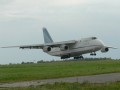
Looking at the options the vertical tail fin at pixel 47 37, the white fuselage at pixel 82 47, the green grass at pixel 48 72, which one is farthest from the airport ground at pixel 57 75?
the vertical tail fin at pixel 47 37

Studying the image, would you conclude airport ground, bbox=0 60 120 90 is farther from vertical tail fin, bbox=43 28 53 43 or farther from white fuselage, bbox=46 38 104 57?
vertical tail fin, bbox=43 28 53 43

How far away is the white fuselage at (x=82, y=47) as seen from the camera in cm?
8588

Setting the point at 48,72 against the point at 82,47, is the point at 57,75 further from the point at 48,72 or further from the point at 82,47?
the point at 82,47

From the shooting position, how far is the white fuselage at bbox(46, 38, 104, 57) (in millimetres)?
85875

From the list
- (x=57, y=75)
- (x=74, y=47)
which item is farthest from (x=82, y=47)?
(x=57, y=75)

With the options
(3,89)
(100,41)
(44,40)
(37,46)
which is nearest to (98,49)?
(100,41)

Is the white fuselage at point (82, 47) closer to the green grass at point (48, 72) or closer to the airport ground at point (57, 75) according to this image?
the green grass at point (48, 72)

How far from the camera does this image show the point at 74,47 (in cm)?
9075

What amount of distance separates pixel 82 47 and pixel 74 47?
10.3ft

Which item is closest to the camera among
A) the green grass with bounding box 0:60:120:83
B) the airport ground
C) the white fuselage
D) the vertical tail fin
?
the airport ground

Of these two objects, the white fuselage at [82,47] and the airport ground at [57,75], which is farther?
the white fuselage at [82,47]

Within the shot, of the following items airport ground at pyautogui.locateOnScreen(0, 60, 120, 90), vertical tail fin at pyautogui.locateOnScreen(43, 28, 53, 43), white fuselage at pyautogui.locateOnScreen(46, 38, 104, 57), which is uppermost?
vertical tail fin at pyautogui.locateOnScreen(43, 28, 53, 43)

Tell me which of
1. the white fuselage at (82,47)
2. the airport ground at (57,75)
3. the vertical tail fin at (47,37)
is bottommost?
the airport ground at (57,75)

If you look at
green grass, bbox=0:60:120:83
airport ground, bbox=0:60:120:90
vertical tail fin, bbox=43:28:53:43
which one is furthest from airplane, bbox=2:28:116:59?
airport ground, bbox=0:60:120:90
